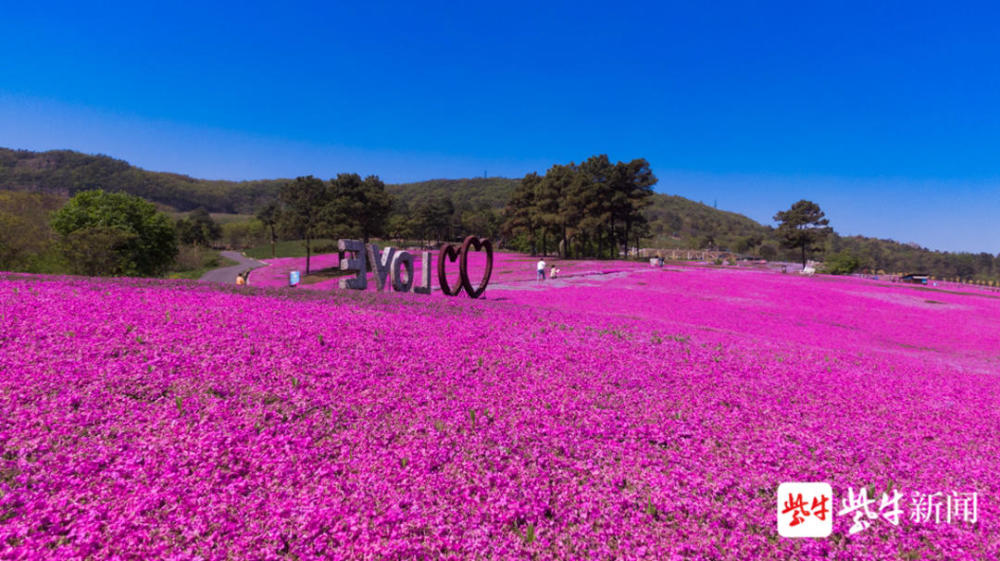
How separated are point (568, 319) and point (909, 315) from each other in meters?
23.6

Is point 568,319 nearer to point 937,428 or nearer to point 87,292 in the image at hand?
point 937,428

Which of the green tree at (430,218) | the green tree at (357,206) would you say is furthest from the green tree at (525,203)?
the green tree at (430,218)

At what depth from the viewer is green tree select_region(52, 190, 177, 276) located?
34.2 metres

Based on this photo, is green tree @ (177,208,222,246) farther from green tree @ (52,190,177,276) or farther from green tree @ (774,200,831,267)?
green tree @ (774,200,831,267)

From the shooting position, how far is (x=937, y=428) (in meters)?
6.18

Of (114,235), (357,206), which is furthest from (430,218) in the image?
(114,235)

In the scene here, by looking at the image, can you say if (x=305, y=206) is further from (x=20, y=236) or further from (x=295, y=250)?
(x=295, y=250)

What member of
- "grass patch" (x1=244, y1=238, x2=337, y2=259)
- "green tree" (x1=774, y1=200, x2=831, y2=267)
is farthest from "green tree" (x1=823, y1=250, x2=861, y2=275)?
"grass patch" (x1=244, y1=238, x2=337, y2=259)

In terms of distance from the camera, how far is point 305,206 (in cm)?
5841

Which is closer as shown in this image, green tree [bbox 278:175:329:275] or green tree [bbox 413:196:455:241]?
Result: green tree [bbox 278:175:329:275]

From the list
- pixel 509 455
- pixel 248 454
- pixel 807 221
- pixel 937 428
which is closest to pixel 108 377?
pixel 248 454

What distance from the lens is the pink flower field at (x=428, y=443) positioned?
10.9 feet

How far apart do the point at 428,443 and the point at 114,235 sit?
45.4m

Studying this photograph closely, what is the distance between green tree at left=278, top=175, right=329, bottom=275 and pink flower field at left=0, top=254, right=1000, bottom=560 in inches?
2034
